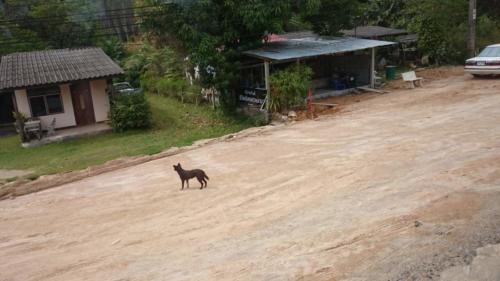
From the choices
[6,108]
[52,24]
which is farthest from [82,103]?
[52,24]

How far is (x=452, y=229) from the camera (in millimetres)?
6461

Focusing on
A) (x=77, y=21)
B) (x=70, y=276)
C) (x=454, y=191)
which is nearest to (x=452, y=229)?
(x=454, y=191)

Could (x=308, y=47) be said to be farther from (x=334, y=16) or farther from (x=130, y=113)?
(x=130, y=113)

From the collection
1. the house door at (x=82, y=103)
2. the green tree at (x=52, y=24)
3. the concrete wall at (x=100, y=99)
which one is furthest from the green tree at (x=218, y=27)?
the green tree at (x=52, y=24)

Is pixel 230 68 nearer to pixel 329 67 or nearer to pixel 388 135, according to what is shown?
pixel 329 67

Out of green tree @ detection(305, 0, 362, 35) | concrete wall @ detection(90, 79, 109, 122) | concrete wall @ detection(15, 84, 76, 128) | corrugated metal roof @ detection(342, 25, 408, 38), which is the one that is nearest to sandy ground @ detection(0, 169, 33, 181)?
concrete wall @ detection(15, 84, 76, 128)

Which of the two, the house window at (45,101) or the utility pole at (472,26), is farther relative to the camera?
the utility pole at (472,26)

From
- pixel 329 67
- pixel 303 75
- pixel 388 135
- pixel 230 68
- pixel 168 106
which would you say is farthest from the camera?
pixel 168 106

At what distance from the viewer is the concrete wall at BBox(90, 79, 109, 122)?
20938 millimetres

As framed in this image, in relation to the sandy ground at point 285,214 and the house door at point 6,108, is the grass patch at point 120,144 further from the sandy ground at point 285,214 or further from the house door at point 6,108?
the sandy ground at point 285,214

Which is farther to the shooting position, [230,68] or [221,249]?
[230,68]

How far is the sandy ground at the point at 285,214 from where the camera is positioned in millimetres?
6098

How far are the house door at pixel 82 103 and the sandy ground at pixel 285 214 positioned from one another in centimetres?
940

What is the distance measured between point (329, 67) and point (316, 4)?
5.18 metres
